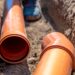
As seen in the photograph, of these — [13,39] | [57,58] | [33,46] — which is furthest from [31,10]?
[57,58]

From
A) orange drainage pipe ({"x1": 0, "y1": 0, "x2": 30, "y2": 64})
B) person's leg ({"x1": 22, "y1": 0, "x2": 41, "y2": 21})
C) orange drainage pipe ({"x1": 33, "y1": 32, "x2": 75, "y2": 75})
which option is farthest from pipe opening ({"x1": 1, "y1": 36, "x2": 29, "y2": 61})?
person's leg ({"x1": 22, "y1": 0, "x2": 41, "y2": 21})

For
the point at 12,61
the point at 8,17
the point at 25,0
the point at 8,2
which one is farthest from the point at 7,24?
the point at 25,0

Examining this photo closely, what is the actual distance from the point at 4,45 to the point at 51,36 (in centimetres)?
45

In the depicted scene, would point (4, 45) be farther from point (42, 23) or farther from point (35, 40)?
point (42, 23)

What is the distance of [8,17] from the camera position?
8.49ft

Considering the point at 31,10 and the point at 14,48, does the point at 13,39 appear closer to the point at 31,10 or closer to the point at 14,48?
the point at 14,48

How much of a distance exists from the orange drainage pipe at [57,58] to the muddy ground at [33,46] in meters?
0.31

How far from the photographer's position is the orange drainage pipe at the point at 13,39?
2277 mm

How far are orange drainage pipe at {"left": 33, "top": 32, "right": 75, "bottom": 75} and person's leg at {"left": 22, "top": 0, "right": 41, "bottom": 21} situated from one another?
1004 mm

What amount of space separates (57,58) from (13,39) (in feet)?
2.31

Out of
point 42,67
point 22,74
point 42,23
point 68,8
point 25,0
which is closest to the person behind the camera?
point 42,67

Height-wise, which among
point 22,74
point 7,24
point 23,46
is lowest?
point 22,74

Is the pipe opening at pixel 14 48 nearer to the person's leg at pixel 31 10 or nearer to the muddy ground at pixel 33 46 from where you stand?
the muddy ground at pixel 33 46

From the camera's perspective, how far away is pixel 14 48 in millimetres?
2531
